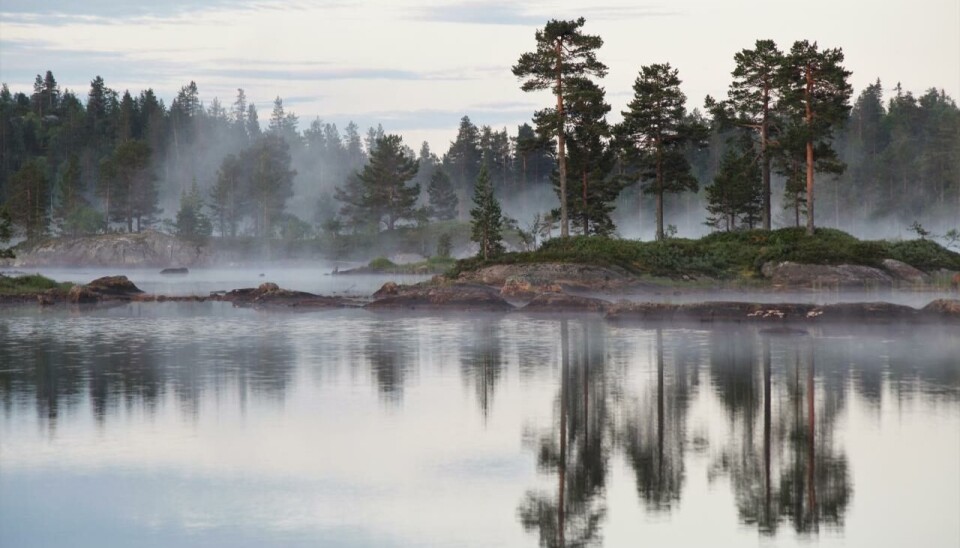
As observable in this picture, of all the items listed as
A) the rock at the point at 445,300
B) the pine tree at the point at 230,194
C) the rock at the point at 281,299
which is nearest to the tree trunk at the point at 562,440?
the rock at the point at 445,300

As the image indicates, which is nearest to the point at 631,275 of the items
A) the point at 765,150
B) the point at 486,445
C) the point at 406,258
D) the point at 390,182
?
the point at 765,150

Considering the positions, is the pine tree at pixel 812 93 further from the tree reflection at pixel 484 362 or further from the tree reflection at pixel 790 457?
the tree reflection at pixel 790 457

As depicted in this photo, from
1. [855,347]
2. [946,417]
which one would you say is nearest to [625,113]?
[855,347]

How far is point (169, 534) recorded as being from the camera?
1399 cm

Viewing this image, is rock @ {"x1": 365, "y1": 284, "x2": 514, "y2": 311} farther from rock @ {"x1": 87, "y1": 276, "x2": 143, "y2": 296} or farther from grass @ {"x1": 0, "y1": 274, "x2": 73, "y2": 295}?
grass @ {"x1": 0, "y1": 274, "x2": 73, "y2": 295}

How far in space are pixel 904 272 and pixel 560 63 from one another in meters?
25.4

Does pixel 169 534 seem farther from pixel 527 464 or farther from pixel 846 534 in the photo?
pixel 846 534

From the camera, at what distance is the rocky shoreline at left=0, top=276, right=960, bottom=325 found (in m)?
42.1

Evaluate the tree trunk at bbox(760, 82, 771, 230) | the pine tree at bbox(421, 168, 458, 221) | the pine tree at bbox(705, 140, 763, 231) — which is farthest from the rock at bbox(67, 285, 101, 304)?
the pine tree at bbox(421, 168, 458, 221)

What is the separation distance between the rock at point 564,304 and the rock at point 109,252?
325ft

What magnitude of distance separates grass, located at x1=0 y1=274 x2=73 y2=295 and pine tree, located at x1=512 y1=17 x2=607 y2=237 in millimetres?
31654

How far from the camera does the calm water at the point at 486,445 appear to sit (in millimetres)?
14469

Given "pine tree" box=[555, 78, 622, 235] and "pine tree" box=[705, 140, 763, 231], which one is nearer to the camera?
"pine tree" box=[555, 78, 622, 235]

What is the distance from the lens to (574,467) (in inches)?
703
